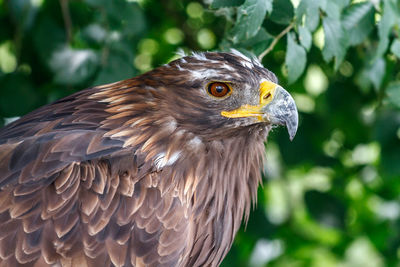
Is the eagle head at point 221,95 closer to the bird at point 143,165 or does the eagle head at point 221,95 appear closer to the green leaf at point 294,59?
the bird at point 143,165

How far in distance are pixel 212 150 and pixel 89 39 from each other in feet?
4.34

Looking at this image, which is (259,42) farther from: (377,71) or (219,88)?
(377,71)

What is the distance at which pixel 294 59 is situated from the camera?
352cm

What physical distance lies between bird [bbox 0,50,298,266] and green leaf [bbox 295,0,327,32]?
1.16ft

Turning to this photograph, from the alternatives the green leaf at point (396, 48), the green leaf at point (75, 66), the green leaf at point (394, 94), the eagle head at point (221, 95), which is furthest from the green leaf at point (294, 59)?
the green leaf at point (75, 66)

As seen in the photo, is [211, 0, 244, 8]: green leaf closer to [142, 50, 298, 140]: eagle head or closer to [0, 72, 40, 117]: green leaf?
[142, 50, 298, 140]: eagle head

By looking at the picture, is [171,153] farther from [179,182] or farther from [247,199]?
[247,199]

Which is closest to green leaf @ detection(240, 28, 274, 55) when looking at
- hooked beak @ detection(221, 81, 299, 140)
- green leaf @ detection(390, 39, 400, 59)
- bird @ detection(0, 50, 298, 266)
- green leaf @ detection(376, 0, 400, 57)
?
bird @ detection(0, 50, 298, 266)

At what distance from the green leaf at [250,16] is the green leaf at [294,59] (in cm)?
29

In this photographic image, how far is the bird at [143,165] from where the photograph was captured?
315 centimetres

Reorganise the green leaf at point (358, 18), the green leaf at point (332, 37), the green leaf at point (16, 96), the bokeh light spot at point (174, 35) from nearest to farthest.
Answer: the green leaf at point (332, 37), the green leaf at point (358, 18), the green leaf at point (16, 96), the bokeh light spot at point (174, 35)

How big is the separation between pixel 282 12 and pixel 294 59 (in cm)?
26

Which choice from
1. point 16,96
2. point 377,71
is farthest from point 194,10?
point 377,71

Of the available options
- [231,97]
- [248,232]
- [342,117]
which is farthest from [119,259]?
[342,117]
